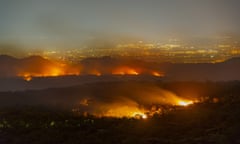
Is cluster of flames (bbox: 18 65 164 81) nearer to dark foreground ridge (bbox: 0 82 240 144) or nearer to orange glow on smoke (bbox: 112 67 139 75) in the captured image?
orange glow on smoke (bbox: 112 67 139 75)

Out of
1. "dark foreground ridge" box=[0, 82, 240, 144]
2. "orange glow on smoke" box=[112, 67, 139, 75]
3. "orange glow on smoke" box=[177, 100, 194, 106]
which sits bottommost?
"orange glow on smoke" box=[112, 67, 139, 75]

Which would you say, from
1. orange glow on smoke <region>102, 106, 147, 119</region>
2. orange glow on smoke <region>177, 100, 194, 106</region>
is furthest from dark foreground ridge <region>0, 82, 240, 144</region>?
orange glow on smoke <region>177, 100, 194, 106</region>

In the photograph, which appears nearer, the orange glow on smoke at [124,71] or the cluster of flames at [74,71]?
the cluster of flames at [74,71]

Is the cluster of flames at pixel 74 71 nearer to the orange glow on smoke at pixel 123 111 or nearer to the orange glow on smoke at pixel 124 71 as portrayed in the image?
the orange glow on smoke at pixel 124 71

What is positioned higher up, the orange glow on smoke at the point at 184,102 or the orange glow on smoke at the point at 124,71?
the orange glow on smoke at the point at 184,102

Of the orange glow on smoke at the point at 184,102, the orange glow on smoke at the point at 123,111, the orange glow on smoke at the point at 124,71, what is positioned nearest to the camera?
the orange glow on smoke at the point at 123,111

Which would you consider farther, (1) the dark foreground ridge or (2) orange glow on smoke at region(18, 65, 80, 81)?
(2) orange glow on smoke at region(18, 65, 80, 81)

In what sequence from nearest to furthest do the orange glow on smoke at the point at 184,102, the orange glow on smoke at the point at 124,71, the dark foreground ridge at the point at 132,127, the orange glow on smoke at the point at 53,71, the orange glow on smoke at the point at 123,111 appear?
1. the dark foreground ridge at the point at 132,127
2. the orange glow on smoke at the point at 123,111
3. the orange glow on smoke at the point at 184,102
4. the orange glow on smoke at the point at 53,71
5. the orange glow on smoke at the point at 124,71

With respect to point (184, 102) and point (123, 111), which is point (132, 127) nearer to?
point (123, 111)

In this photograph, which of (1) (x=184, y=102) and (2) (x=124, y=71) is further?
(2) (x=124, y=71)

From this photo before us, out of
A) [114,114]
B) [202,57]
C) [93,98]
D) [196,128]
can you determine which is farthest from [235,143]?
[202,57]

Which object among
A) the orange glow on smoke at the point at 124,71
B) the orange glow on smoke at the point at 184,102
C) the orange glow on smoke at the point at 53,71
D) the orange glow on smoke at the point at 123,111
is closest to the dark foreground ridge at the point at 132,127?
the orange glow on smoke at the point at 123,111

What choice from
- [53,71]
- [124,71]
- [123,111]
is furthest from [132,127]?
[53,71]
